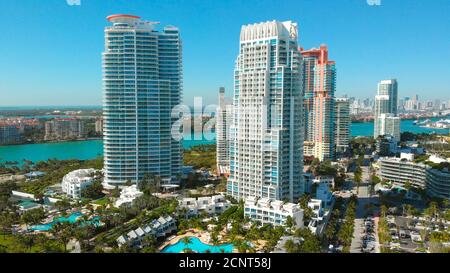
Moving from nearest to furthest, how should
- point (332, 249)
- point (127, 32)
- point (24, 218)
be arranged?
1. point (332, 249)
2. point (24, 218)
3. point (127, 32)

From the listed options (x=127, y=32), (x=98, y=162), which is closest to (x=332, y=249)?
(x=127, y=32)

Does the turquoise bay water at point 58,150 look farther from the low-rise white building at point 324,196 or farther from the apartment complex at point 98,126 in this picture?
the low-rise white building at point 324,196

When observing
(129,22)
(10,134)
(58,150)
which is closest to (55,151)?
(58,150)

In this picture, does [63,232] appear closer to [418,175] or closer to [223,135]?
[223,135]

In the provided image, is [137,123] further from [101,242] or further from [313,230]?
[313,230]

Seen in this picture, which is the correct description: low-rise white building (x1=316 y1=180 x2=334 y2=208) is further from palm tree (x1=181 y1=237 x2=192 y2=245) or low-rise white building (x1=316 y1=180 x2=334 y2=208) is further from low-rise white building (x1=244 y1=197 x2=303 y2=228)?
palm tree (x1=181 y1=237 x2=192 y2=245)

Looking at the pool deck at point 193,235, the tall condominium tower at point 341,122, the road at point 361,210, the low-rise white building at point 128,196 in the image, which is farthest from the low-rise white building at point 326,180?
the tall condominium tower at point 341,122
